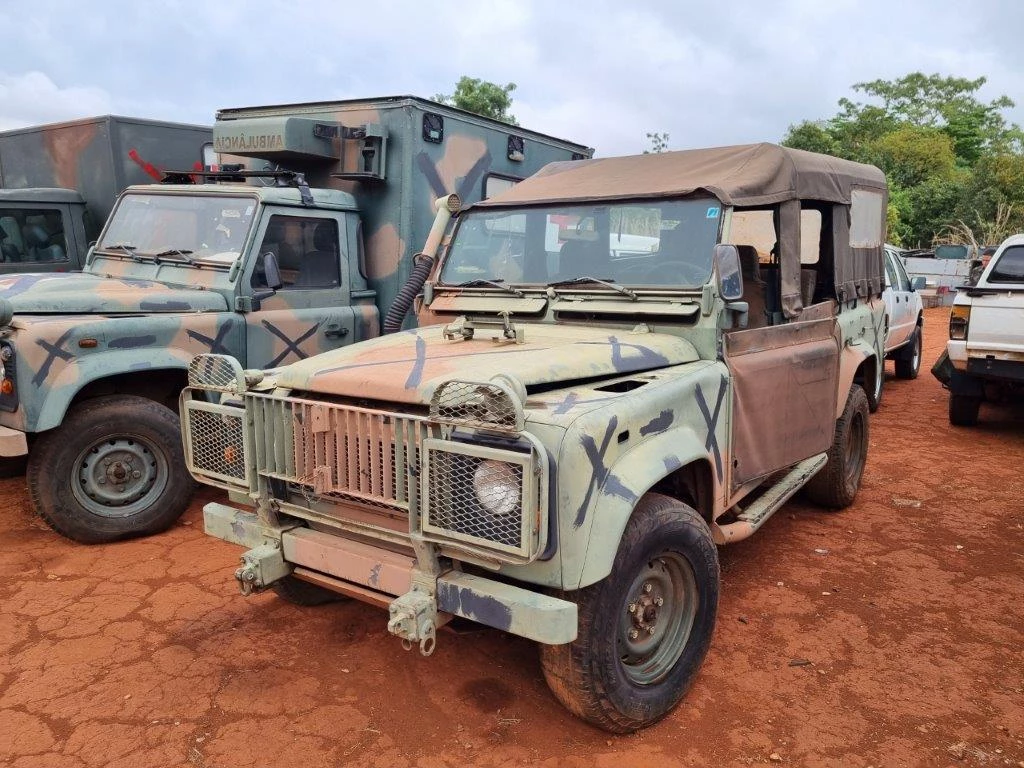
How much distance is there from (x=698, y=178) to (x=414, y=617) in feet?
8.32

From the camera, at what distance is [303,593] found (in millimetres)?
3828

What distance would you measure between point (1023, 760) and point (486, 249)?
316cm

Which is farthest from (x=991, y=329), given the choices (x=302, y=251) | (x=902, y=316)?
(x=302, y=251)

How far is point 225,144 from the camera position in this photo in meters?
6.22

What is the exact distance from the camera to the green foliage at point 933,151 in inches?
932

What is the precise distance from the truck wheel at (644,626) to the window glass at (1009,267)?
5.65 m

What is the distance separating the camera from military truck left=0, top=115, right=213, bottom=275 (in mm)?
7438

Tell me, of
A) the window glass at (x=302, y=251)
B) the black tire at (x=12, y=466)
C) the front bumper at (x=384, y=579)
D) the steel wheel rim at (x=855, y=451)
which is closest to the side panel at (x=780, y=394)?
the steel wheel rim at (x=855, y=451)

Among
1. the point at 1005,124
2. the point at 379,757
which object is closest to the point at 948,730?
the point at 379,757

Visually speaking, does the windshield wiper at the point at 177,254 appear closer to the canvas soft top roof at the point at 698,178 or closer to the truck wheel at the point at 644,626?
the canvas soft top roof at the point at 698,178

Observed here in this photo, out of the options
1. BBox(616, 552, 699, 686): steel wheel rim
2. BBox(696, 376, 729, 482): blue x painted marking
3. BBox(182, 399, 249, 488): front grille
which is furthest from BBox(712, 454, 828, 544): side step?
BBox(182, 399, 249, 488): front grille

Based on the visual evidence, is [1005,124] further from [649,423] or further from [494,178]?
[649,423]

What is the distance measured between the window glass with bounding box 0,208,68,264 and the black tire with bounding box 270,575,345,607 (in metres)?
5.32

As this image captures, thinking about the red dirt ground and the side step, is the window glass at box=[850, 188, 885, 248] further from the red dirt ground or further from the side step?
the red dirt ground
